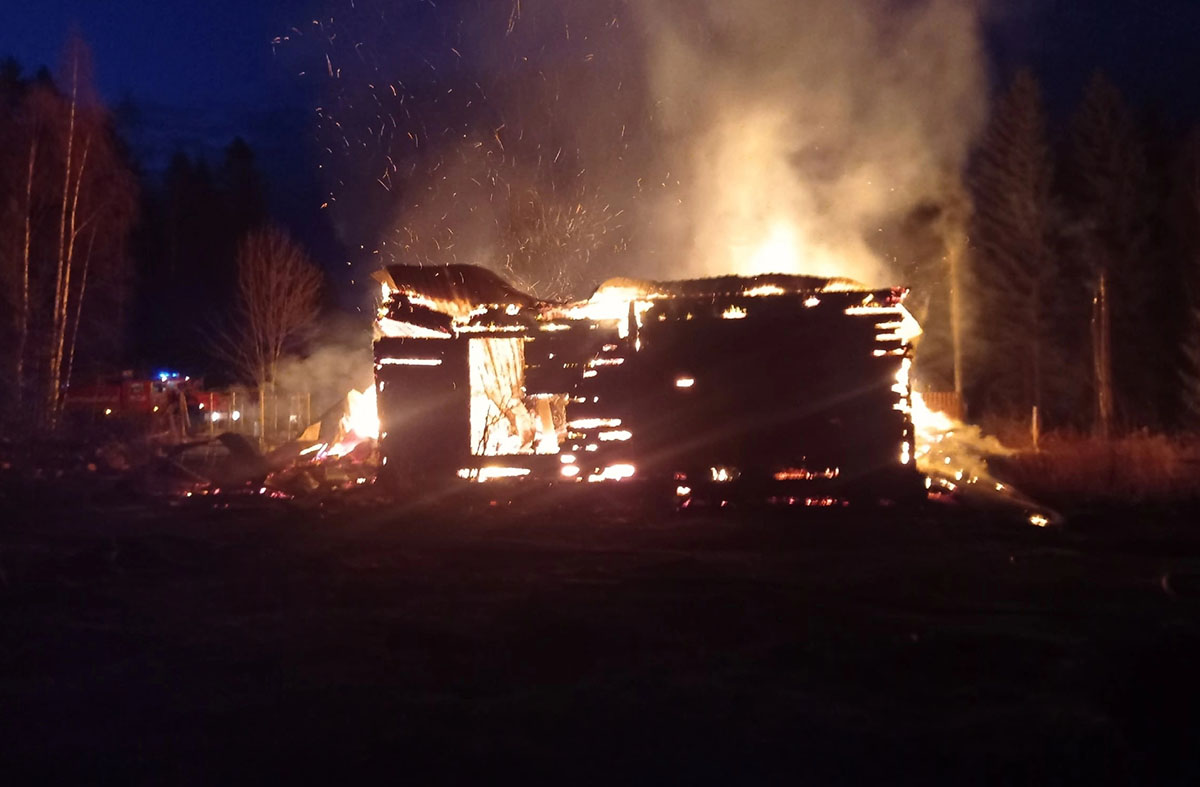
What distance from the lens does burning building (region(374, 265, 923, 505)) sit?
15.1 m

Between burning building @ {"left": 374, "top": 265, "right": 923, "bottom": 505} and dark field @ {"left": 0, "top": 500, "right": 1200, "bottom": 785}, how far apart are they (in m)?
2.73

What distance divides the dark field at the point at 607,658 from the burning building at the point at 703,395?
108 inches

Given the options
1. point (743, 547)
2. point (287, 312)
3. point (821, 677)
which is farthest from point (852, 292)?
point (287, 312)

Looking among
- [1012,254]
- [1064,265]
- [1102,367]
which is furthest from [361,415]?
[1064,265]

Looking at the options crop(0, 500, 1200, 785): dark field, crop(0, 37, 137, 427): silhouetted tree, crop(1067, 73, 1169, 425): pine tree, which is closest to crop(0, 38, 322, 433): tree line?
crop(0, 37, 137, 427): silhouetted tree

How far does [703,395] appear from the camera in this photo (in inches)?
601

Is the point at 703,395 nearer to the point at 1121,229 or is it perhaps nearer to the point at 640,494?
the point at 640,494

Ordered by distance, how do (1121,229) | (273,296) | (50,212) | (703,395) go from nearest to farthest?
(703,395) → (50,212) → (273,296) → (1121,229)

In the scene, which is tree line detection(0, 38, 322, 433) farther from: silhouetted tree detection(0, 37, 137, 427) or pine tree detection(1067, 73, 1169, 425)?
pine tree detection(1067, 73, 1169, 425)

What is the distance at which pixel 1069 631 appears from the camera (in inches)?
306

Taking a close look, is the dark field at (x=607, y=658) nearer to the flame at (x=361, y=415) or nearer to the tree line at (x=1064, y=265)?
the flame at (x=361, y=415)

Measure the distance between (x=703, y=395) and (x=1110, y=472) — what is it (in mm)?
6072

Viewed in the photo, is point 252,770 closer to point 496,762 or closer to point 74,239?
point 496,762

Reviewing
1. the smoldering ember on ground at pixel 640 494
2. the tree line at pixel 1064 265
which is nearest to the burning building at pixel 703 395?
the smoldering ember on ground at pixel 640 494
